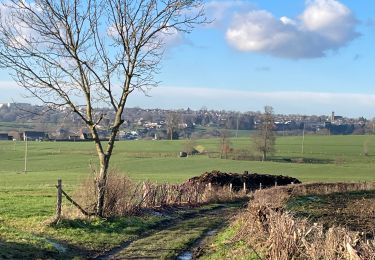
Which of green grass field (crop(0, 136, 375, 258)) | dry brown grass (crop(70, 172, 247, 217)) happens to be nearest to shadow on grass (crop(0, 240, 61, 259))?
green grass field (crop(0, 136, 375, 258))

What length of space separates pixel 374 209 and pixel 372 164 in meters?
84.7

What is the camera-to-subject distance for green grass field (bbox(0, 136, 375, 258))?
1953 cm

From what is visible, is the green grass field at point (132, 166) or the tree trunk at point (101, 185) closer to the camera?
the green grass field at point (132, 166)

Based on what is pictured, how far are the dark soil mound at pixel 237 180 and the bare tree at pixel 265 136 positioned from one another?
4550 centimetres

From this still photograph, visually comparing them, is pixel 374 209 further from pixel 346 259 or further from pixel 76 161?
pixel 76 161

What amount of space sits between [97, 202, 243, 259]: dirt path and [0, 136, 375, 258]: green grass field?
949mm

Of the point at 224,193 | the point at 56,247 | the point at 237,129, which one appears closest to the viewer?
the point at 56,247

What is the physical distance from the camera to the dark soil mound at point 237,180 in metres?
46.6

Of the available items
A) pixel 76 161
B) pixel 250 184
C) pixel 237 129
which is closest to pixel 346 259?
pixel 250 184

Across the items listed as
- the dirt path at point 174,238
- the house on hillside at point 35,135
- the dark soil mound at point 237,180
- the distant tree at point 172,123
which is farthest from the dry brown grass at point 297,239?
the house on hillside at point 35,135

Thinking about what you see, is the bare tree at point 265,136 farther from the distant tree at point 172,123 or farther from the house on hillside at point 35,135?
the house on hillside at point 35,135

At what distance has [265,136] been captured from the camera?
102375 mm

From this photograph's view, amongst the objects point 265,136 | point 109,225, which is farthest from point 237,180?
point 265,136

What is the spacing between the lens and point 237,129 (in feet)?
540
